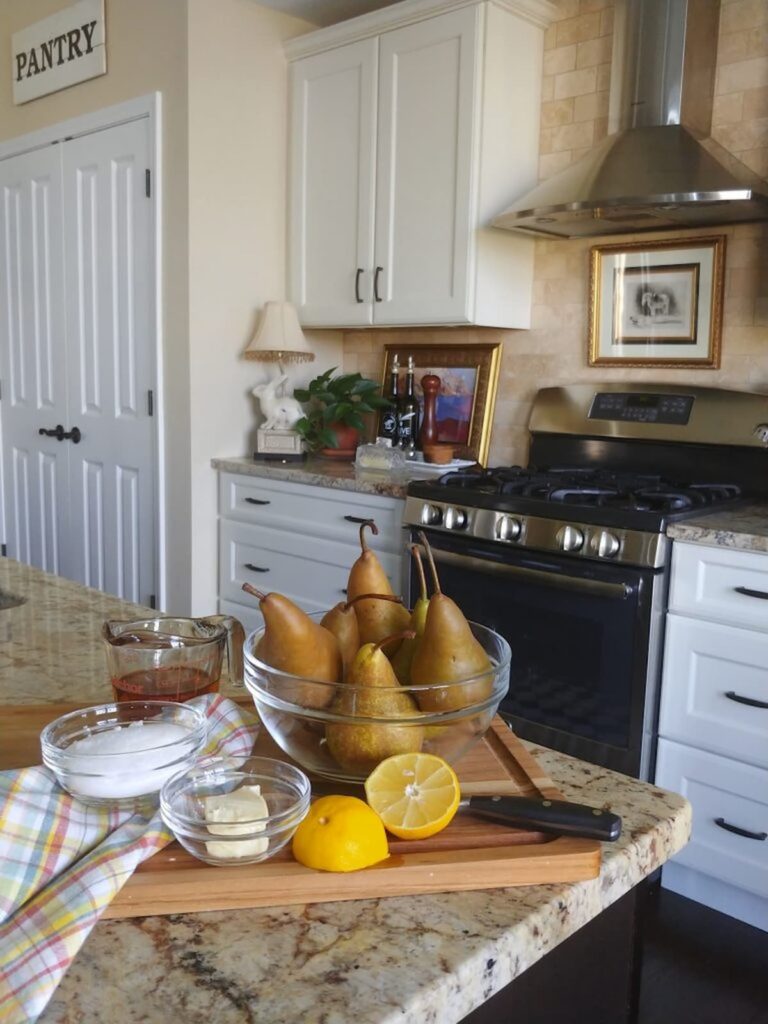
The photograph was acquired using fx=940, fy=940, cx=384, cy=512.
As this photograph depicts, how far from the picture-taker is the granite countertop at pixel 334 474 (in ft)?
9.47

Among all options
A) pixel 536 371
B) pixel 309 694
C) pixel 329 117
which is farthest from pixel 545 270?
pixel 309 694

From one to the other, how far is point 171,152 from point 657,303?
1.77 m

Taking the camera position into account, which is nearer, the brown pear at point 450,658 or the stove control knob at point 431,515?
the brown pear at point 450,658

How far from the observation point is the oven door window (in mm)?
2258

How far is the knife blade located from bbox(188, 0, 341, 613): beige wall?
276 centimetres

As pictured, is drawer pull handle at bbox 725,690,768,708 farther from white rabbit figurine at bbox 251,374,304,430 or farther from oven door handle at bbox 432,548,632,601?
white rabbit figurine at bbox 251,374,304,430

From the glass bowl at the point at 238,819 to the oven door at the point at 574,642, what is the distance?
160cm

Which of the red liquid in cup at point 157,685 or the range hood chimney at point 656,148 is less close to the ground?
the range hood chimney at point 656,148

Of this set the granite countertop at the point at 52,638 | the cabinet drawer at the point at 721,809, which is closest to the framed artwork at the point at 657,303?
the cabinet drawer at the point at 721,809

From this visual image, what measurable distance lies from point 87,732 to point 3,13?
4.20 m

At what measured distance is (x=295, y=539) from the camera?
126 inches

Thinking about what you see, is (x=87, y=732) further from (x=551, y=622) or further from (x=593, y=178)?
(x=593, y=178)

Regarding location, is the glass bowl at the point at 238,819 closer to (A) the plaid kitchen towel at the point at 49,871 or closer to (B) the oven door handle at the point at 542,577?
(A) the plaid kitchen towel at the point at 49,871

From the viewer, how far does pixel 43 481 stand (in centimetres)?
420
